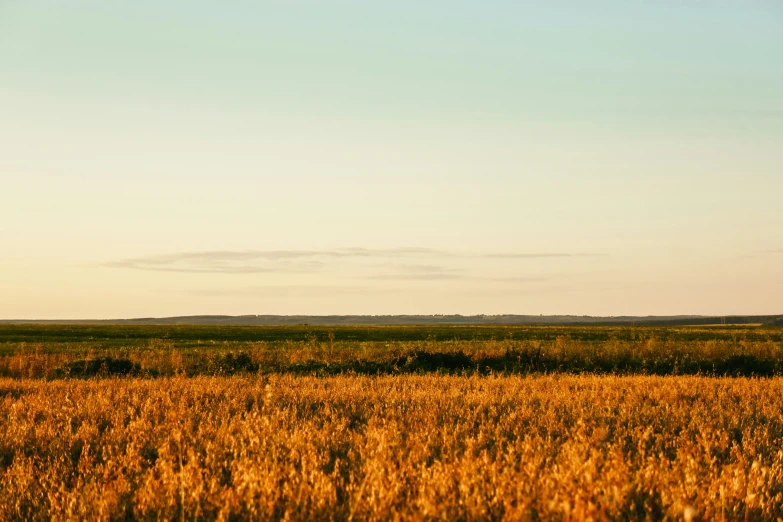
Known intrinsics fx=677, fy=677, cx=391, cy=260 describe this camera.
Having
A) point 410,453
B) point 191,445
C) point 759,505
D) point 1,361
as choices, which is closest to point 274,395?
point 191,445

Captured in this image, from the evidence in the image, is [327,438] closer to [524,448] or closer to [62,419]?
[524,448]

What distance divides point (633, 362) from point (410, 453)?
72.9 ft

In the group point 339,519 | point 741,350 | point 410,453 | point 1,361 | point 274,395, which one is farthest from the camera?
point 741,350

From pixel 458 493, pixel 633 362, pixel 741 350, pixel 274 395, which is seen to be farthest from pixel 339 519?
pixel 741 350

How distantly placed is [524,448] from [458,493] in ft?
4.94

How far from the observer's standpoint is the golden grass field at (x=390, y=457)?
17.6ft

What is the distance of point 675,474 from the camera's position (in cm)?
613

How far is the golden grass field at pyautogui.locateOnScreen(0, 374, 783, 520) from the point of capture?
5.38 meters

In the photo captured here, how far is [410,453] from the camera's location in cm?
679

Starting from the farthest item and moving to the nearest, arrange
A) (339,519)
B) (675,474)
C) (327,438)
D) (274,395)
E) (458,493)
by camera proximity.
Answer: (274,395), (327,438), (675,474), (458,493), (339,519)

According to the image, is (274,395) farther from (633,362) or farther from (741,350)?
(741,350)

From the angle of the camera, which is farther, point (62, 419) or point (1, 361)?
point (1, 361)

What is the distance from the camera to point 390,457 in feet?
22.5

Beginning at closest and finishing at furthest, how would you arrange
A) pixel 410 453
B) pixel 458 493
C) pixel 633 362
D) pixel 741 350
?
pixel 458 493 < pixel 410 453 < pixel 633 362 < pixel 741 350
